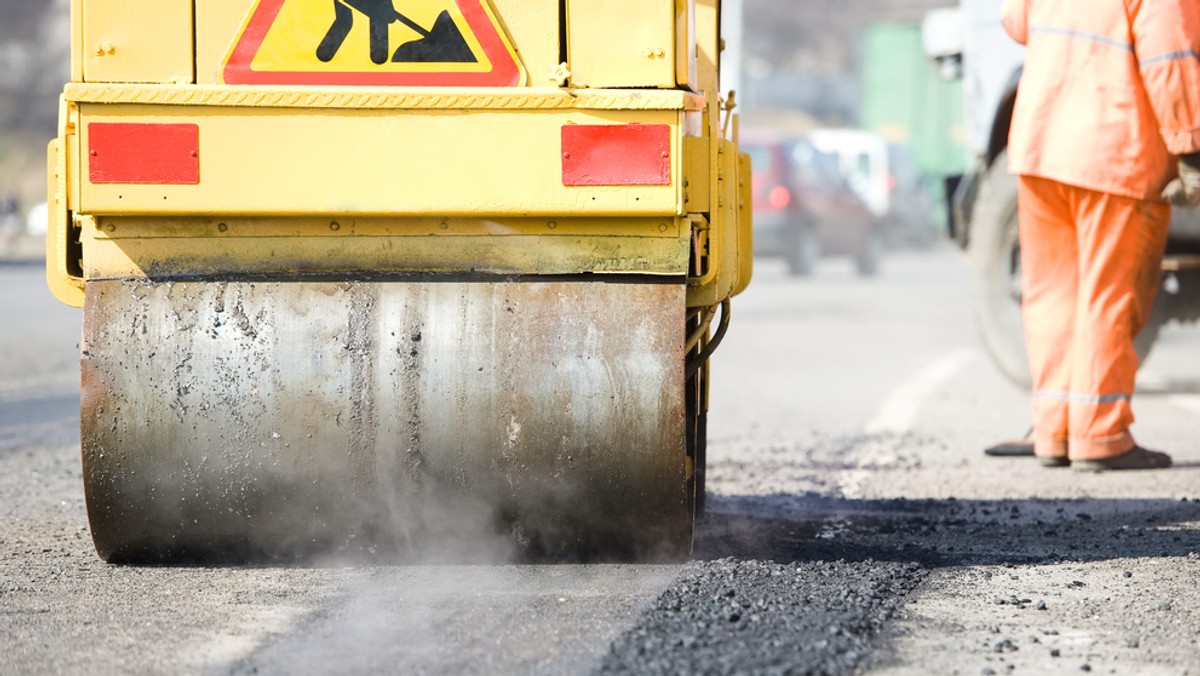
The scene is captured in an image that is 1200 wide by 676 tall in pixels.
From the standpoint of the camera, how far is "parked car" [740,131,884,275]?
21266 millimetres

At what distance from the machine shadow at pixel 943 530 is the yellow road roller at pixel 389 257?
63 cm

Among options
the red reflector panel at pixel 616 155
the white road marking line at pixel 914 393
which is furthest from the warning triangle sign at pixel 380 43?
the white road marking line at pixel 914 393

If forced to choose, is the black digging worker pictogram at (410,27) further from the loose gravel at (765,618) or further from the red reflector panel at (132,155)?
the loose gravel at (765,618)

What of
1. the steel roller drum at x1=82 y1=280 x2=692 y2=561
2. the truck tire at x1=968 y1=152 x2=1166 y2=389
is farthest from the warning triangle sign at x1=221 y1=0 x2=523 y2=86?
the truck tire at x1=968 y1=152 x2=1166 y2=389

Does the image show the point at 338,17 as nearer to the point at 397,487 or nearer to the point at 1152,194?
the point at 397,487

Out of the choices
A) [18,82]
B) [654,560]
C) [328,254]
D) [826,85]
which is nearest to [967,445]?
[654,560]

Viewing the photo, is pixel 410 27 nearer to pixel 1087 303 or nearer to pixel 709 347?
pixel 709 347

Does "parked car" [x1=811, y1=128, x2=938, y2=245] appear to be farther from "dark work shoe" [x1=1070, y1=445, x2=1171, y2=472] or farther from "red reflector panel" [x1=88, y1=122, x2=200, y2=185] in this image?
"red reflector panel" [x1=88, y1=122, x2=200, y2=185]

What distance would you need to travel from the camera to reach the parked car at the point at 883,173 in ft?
97.5

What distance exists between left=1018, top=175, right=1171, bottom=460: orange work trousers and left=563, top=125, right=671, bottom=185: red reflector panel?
108 inches

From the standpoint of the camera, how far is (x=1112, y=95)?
636 centimetres

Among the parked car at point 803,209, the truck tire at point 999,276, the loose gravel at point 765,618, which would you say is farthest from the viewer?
the parked car at point 803,209

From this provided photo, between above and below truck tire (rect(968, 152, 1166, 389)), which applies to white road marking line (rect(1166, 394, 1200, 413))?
below

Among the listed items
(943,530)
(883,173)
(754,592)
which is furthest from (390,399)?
(883,173)
